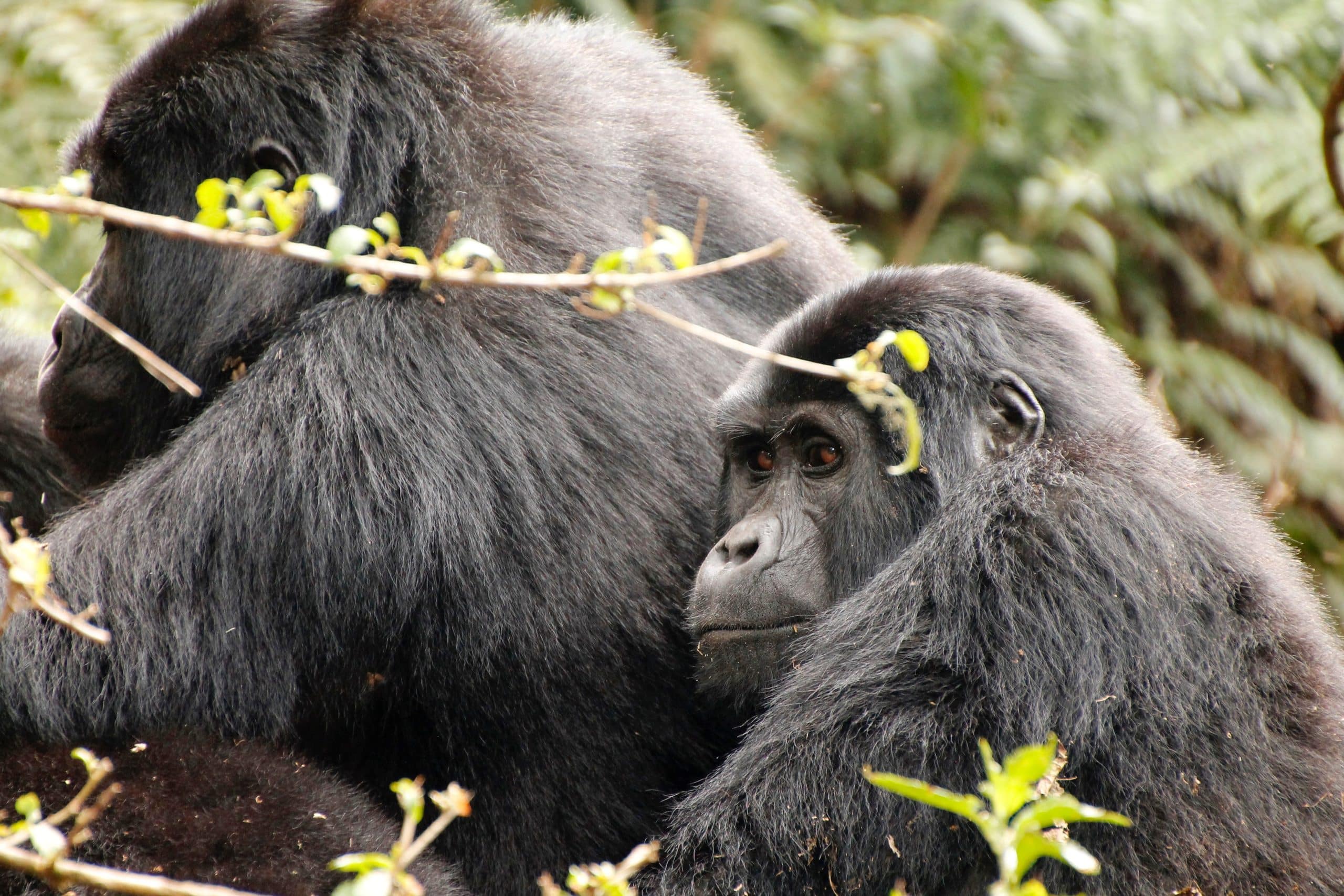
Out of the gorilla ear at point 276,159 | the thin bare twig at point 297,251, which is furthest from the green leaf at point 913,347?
the gorilla ear at point 276,159

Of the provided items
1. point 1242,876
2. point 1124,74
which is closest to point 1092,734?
point 1242,876

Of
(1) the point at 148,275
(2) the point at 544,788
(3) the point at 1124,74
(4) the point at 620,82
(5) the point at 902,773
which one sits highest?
(3) the point at 1124,74

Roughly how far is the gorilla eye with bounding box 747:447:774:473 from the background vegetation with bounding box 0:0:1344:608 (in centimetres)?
251

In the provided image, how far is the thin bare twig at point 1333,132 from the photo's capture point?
3525mm

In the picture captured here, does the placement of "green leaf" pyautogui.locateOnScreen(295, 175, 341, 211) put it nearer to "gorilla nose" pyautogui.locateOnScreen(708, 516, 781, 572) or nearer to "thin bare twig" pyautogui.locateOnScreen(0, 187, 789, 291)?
"thin bare twig" pyautogui.locateOnScreen(0, 187, 789, 291)

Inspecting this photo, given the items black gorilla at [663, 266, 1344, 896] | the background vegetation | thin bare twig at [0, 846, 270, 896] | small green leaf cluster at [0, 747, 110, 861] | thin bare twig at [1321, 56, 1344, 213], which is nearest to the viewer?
thin bare twig at [0, 846, 270, 896]

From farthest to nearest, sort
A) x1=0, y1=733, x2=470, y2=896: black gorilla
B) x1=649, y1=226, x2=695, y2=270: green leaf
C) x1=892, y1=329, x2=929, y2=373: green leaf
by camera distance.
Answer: x1=0, y1=733, x2=470, y2=896: black gorilla < x1=892, y1=329, x2=929, y2=373: green leaf < x1=649, y1=226, x2=695, y2=270: green leaf

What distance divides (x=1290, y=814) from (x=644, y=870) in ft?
3.56

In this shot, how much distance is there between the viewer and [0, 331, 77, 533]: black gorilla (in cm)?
359

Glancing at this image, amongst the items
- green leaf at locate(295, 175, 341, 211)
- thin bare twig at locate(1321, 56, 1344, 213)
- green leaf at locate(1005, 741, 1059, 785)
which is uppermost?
thin bare twig at locate(1321, 56, 1344, 213)

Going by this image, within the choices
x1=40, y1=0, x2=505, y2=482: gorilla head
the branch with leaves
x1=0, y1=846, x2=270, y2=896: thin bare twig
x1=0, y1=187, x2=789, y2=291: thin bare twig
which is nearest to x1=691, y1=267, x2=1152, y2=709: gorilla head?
the branch with leaves

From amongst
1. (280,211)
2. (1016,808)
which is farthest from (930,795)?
(280,211)

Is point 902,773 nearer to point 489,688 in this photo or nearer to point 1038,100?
point 489,688

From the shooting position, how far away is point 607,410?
9.71 ft
